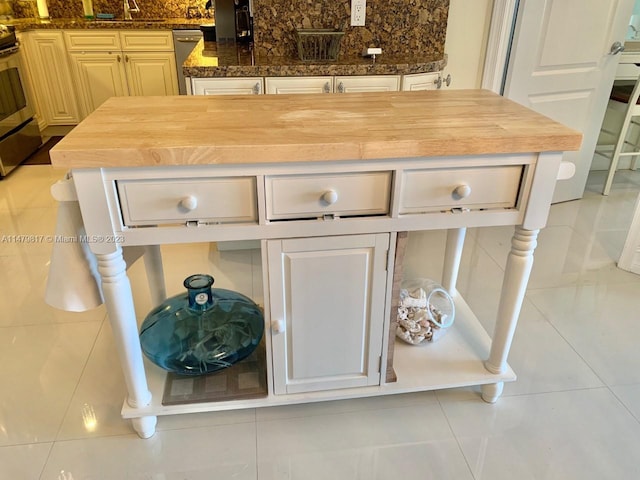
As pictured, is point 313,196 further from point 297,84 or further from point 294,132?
point 297,84

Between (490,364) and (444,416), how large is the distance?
0.23 metres

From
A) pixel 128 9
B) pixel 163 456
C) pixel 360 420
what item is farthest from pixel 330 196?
pixel 128 9

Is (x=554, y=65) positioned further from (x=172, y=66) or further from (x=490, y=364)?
(x=172, y=66)

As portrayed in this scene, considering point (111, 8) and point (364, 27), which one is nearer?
point (364, 27)

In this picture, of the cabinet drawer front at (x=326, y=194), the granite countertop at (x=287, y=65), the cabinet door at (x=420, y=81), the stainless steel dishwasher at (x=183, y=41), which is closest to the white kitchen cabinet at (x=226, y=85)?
the granite countertop at (x=287, y=65)

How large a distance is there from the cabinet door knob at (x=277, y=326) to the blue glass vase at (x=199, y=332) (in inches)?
9.4

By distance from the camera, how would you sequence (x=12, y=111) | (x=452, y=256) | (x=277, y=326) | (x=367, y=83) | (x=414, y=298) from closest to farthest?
(x=277, y=326) → (x=414, y=298) → (x=452, y=256) → (x=367, y=83) → (x=12, y=111)

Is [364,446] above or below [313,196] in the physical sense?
below

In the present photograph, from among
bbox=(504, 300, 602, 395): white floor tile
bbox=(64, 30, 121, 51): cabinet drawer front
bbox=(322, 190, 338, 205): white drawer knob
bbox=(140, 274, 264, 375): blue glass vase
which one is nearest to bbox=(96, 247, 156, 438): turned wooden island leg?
bbox=(140, 274, 264, 375): blue glass vase

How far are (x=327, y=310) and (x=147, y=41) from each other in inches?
149

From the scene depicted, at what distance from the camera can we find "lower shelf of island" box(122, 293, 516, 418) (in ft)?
5.07

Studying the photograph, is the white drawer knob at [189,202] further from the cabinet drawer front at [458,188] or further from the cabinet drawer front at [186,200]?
the cabinet drawer front at [458,188]

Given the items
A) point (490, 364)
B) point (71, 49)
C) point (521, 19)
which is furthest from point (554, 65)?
point (71, 49)

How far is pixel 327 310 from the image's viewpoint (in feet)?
4.72
